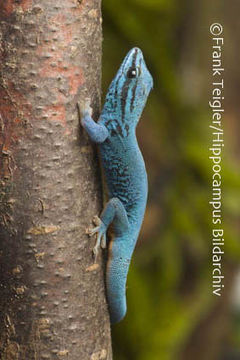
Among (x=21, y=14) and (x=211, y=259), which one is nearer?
(x=21, y=14)

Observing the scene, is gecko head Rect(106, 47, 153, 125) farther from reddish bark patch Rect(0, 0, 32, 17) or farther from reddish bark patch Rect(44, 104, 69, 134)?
reddish bark patch Rect(0, 0, 32, 17)

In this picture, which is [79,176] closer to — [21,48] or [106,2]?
[21,48]

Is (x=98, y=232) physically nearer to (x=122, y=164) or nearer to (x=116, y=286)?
(x=116, y=286)

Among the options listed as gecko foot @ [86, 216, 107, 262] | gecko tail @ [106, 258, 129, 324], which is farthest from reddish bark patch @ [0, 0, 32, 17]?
gecko tail @ [106, 258, 129, 324]

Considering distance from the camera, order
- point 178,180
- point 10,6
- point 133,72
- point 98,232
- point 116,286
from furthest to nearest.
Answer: point 178,180
point 133,72
point 116,286
point 98,232
point 10,6

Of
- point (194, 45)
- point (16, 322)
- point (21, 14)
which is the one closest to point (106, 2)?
point (194, 45)

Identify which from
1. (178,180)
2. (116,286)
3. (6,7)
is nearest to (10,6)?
(6,7)
